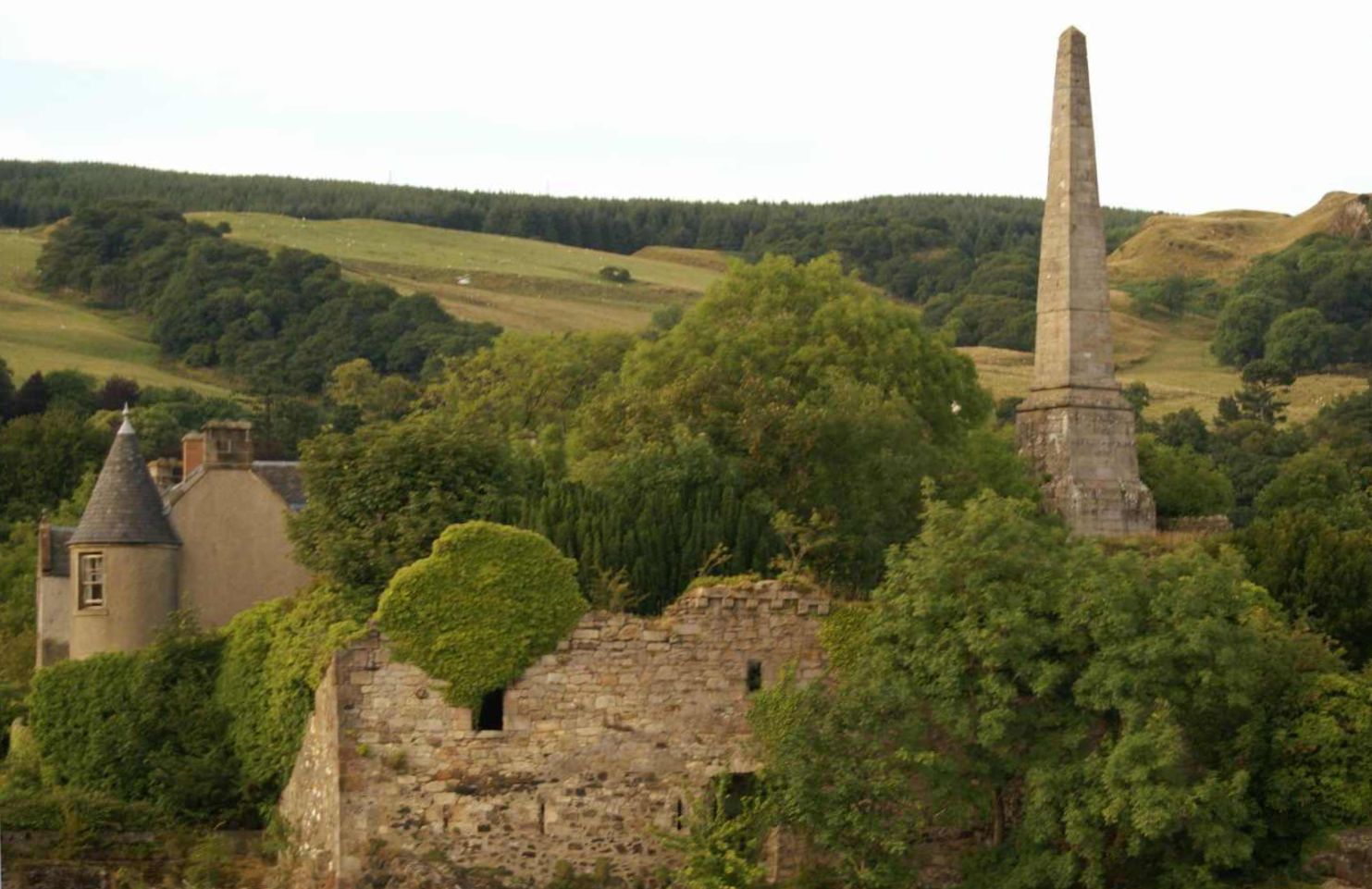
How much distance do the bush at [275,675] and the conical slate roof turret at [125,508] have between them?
3.89 metres

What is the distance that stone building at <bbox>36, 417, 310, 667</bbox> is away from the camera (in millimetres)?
39750

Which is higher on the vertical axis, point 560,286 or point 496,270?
point 496,270

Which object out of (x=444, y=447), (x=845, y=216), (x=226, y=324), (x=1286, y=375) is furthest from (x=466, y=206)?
(x=444, y=447)

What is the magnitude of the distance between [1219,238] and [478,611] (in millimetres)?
153612

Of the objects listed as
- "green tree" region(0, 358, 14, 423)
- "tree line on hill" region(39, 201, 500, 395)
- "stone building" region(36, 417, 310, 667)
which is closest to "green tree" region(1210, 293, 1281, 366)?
"tree line on hill" region(39, 201, 500, 395)

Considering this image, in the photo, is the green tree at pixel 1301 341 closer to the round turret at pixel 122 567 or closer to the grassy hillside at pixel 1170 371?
the grassy hillside at pixel 1170 371

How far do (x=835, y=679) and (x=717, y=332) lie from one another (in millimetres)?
17009

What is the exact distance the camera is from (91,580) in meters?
39.9

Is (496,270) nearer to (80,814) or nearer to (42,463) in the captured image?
(42,463)

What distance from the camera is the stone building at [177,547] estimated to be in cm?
3975

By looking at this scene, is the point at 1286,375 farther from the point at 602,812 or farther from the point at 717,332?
the point at 602,812

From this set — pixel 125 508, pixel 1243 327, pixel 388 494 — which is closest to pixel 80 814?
pixel 388 494

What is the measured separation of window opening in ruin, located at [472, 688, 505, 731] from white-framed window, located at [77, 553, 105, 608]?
9293mm

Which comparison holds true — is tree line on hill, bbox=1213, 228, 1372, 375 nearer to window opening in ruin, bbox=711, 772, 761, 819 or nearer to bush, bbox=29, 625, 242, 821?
bush, bbox=29, 625, 242, 821
